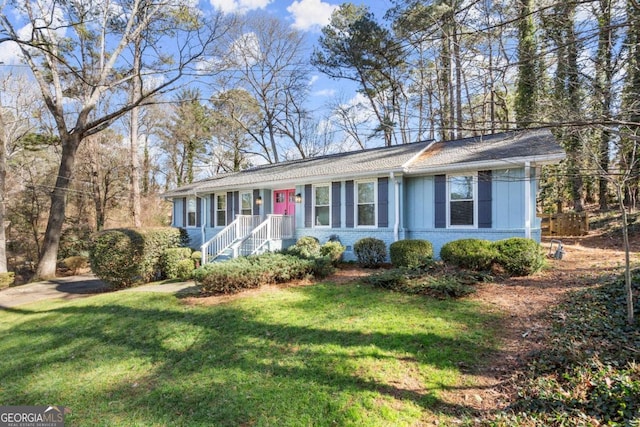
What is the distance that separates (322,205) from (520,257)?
256 inches

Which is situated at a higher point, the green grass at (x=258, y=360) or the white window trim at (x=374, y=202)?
the white window trim at (x=374, y=202)

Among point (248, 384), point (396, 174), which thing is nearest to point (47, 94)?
point (396, 174)

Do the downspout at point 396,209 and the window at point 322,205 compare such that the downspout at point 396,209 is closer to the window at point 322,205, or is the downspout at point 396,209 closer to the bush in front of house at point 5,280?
the window at point 322,205

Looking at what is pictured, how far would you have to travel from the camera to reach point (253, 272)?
25.2 feet

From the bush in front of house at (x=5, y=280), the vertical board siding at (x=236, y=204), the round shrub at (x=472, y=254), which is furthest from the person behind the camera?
the vertical board siding at (x=236, y=204)

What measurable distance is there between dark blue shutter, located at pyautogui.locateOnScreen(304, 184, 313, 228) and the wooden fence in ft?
33.3

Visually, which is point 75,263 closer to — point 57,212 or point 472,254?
point 57,212

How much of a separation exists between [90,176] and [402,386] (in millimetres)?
Answer: 22846

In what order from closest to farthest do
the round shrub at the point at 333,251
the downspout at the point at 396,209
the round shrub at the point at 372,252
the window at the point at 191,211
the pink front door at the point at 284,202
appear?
the round shrub at the point at 372,252, the downspout at the point at 396,209, the round shrub at the point at 333,251, the pink front door at the point at 284,202, the window at the point at 191,211

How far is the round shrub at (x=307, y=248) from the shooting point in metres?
9.48

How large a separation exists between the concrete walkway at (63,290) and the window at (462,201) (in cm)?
746

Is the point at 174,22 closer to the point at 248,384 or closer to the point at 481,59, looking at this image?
the point at 481,59

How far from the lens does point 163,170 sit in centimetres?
2583

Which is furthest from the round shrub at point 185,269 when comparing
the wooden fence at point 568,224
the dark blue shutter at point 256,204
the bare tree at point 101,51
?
the wooden fence at point 568,224
